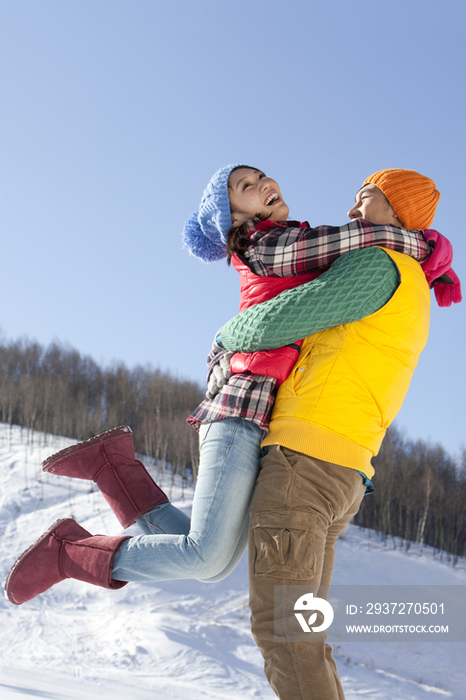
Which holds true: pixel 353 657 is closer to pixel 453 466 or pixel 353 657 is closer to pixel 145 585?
pixel 145 585

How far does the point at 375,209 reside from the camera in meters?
2.54

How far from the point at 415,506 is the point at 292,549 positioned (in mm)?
36885

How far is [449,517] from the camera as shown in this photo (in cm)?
3588

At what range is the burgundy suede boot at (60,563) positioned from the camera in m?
2.27

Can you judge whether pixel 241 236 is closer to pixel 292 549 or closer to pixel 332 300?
pixel 332 300

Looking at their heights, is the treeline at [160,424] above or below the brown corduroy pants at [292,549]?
below

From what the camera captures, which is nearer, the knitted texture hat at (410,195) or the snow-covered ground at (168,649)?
the knitted texture hat at (410,195)

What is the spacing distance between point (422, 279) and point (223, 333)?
880 mm

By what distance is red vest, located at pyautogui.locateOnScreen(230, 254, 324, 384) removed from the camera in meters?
2.24

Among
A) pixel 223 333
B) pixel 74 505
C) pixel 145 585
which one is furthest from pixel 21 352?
pixel 223 333

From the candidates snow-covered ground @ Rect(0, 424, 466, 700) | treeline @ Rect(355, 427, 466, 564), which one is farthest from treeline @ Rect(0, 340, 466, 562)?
snow-covered ground @ Rect(0, 424, 466, 700)

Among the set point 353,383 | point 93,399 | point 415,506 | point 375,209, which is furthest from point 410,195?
point 93,399

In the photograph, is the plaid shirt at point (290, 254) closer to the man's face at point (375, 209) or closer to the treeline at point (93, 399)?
the man's face at point (375, 209)

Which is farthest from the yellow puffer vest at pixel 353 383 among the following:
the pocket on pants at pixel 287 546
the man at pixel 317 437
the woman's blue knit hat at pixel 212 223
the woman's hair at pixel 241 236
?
the woman's blue knit hat at pixel 212 223
